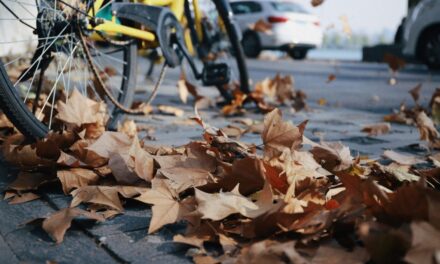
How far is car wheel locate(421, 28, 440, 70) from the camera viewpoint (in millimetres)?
8781

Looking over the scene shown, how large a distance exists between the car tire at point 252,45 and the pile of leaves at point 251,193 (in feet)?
44.1

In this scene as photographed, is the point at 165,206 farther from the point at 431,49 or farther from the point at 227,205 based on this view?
the point at 431,49

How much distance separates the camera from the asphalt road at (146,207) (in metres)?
1.21

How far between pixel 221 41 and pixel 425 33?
5570 millimetres

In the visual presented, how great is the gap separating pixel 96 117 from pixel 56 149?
17.4 inches

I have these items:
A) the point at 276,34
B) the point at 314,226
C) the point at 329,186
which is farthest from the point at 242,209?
the point at 276,34

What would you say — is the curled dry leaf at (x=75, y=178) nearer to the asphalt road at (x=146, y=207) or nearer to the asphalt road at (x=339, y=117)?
the asphalt road at (x=146, y=207)

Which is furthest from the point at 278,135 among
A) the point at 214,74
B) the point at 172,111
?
the point at 172,111

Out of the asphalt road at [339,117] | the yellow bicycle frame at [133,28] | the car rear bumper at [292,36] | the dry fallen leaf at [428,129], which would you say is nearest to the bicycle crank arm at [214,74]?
the asphalt road at [339,117]

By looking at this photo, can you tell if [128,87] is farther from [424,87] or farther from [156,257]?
[424,87]

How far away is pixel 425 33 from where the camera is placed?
28.9 feet

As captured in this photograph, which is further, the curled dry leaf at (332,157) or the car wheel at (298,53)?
the car wheel at (298,53)

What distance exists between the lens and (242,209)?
125 cm

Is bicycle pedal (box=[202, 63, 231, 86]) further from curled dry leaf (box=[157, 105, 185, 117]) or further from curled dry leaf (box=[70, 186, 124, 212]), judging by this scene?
curled dry leaf (box=[70, 186, 124, 212])
